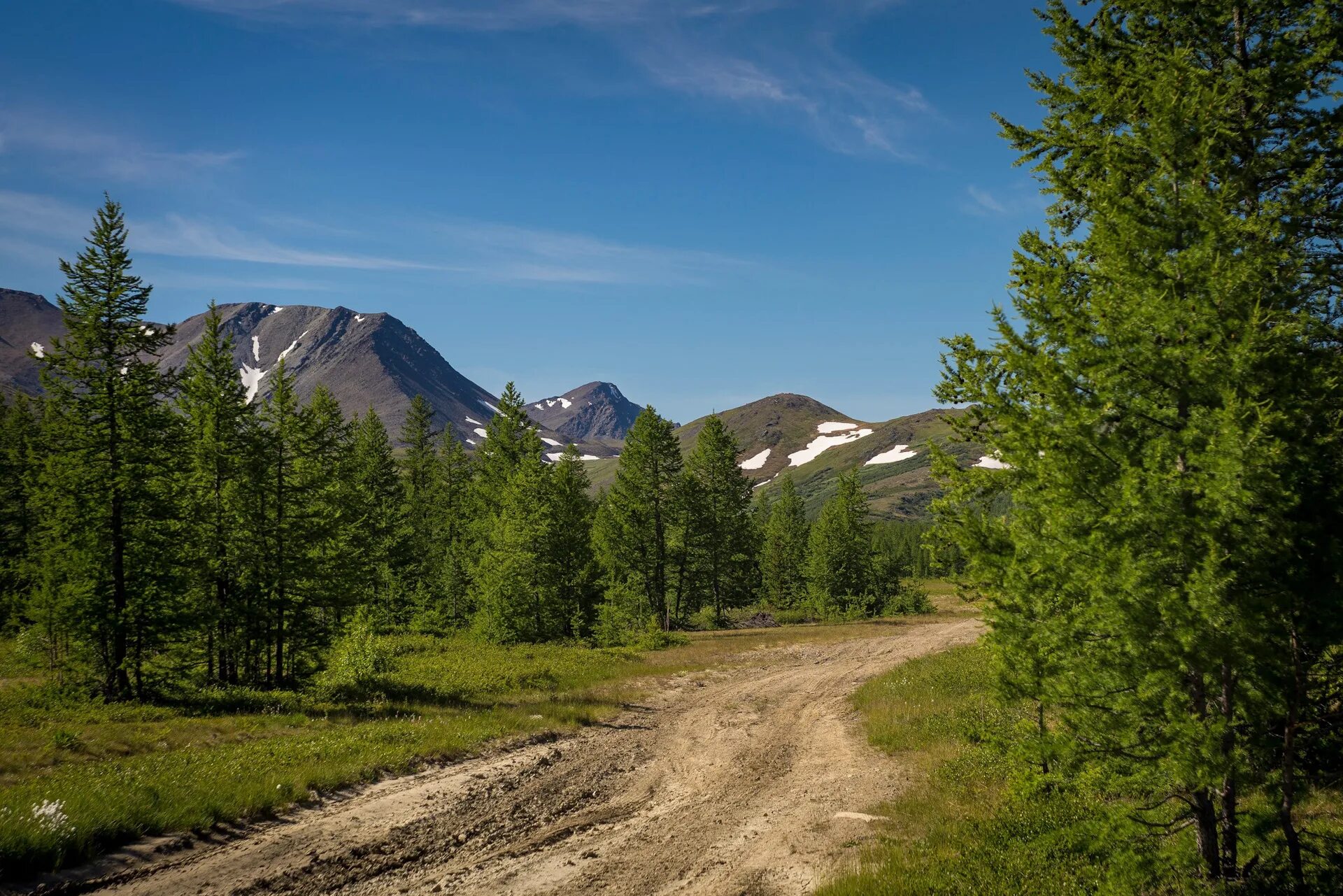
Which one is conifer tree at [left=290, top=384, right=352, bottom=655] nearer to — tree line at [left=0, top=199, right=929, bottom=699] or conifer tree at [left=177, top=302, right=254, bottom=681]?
tree line at [left=0, top=199, right=929, bottom=699]

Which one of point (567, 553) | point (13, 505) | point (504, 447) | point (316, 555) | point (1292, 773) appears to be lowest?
point (1292, 773)

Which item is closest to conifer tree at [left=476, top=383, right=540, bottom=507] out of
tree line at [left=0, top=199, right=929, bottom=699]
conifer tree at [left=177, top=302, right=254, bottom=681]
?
tree line at [left=0, top=199, right=929, bottom=699]

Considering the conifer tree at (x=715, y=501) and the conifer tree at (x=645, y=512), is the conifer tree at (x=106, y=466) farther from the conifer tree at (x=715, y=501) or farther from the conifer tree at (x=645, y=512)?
the conifer tree at (x=715, y=501)

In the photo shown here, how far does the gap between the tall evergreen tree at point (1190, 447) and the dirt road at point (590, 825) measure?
5.13m

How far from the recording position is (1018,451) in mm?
8555

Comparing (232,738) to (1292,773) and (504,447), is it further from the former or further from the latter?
(504,447)

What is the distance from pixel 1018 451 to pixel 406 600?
146ft

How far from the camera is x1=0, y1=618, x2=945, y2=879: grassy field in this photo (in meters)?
9.93

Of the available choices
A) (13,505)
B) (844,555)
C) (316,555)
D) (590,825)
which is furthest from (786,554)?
(13,505)

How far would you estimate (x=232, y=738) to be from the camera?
15633 millimetres

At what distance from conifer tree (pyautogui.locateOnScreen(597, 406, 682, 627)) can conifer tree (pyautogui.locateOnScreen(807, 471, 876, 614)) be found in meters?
15.4

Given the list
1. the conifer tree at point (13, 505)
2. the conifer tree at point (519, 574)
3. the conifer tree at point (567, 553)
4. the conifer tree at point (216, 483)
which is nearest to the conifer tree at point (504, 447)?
the conifer tree at point (567, 553)

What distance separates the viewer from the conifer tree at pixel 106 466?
18.2 metres

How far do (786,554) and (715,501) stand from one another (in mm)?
24074
